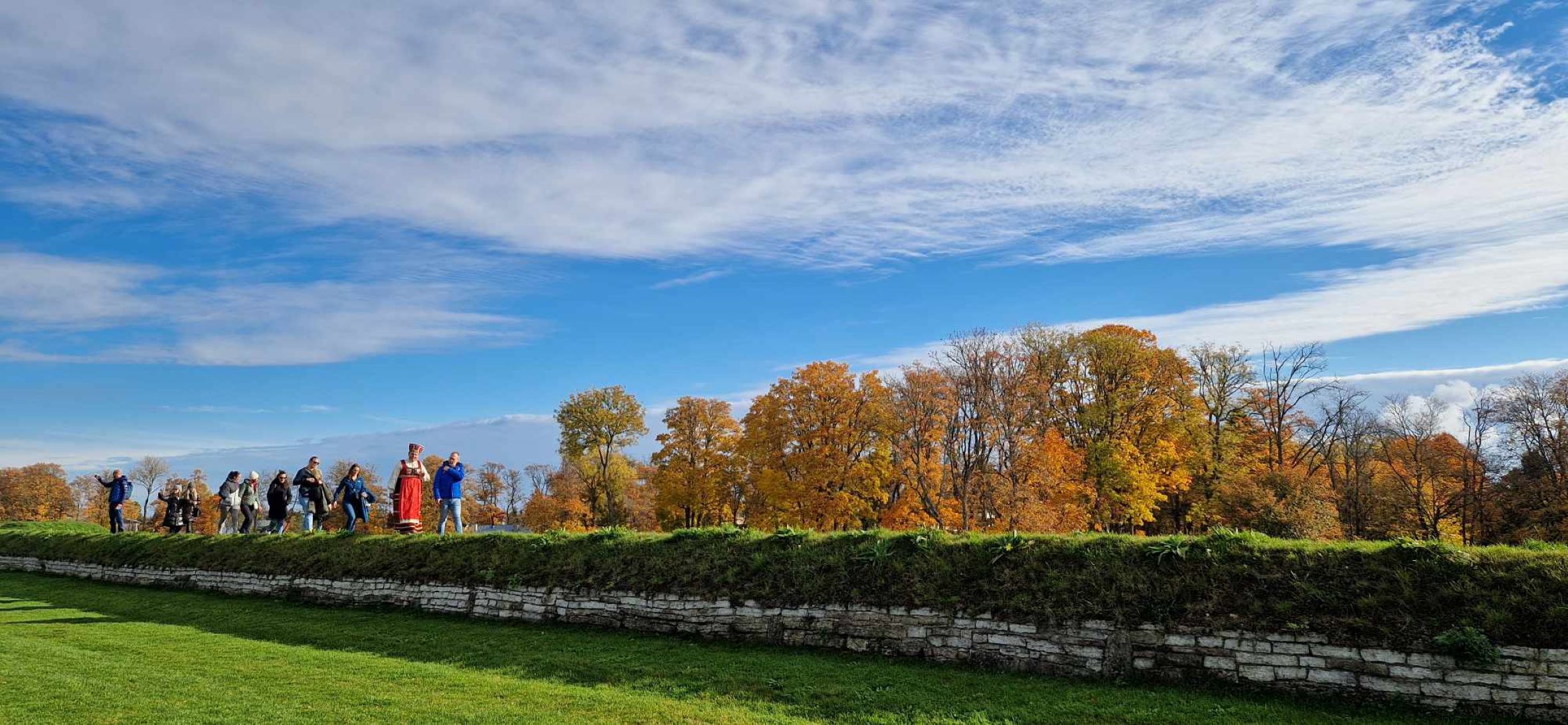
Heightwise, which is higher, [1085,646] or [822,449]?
[822,449]

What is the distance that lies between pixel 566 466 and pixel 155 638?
235 feet

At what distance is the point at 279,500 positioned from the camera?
25922 millimetres

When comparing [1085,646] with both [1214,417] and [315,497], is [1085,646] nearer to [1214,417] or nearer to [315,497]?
[315,497]

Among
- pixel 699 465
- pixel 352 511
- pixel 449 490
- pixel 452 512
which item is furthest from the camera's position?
pixel 699 465

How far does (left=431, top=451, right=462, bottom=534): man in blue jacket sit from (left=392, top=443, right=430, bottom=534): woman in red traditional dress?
2.64 ft

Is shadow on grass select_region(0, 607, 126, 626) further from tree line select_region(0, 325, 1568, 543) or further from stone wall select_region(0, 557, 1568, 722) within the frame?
tree line select_region(0, 325, 1568, 543)

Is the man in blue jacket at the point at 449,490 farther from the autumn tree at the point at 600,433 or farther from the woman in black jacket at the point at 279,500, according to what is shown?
the autumn tree at the point at 600,433

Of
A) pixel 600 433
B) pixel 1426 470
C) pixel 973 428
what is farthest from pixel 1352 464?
pixel 600 433

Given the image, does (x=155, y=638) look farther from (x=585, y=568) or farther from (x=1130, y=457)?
(x=1130, y=457)

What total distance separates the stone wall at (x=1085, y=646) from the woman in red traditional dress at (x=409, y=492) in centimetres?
451

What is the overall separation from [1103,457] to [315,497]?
35.4 m

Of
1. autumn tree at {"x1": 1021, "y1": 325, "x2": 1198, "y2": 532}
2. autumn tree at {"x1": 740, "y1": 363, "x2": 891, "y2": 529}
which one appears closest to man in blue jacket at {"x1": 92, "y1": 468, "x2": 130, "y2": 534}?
autumn tree at {"x1": 740, "y1": 363, "x2": 891, "y2": 529}

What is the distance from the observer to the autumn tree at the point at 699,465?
52156 millimetres

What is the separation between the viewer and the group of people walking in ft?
71.3
